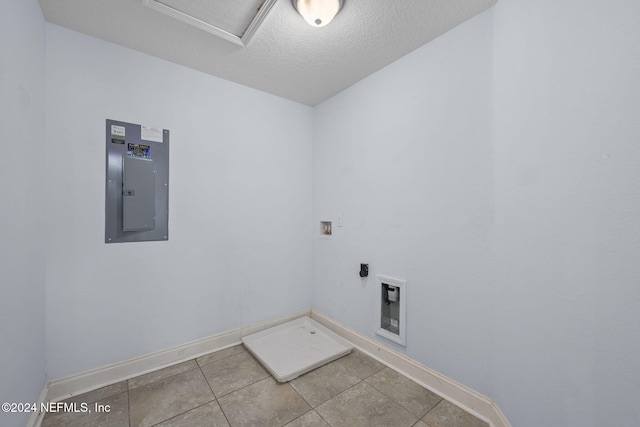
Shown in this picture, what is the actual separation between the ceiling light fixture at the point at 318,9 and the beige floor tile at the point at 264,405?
7.78 feet

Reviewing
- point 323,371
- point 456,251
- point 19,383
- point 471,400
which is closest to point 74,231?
point 19,383

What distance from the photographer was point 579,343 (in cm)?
97

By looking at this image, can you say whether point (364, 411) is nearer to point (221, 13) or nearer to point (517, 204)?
point (517, 204)

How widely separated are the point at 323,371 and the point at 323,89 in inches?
100

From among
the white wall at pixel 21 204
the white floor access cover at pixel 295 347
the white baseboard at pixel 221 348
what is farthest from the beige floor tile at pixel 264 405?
the white wall at pixel 21 204

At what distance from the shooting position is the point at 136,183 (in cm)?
181

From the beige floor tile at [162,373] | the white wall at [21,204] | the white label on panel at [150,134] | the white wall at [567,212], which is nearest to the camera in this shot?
the white wall at [567,212]

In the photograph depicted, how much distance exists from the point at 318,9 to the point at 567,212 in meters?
1.60

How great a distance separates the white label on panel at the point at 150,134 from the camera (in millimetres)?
1863

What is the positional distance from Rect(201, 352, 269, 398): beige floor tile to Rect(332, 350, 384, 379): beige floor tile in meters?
0.64

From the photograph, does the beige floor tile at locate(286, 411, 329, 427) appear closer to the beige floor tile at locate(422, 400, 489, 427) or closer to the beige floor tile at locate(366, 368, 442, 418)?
the beige floor tile at locate(366, 368, 442, 418)

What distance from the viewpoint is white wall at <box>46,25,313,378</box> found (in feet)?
5.31

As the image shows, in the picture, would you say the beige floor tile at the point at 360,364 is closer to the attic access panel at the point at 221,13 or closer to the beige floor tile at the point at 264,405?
the beige floor tile at the point at 264,405

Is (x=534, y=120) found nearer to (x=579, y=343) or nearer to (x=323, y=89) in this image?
(x=579, y=343)
